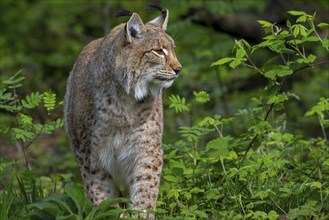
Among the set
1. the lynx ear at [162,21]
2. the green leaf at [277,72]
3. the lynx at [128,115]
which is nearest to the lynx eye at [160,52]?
the lynx at [128,115]

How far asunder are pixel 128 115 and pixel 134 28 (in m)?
0.62

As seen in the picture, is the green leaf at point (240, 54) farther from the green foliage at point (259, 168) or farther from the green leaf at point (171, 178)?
the green leaf at point (171, 178)

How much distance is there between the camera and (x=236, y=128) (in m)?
10.8

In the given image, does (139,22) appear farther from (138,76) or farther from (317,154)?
(317,154)

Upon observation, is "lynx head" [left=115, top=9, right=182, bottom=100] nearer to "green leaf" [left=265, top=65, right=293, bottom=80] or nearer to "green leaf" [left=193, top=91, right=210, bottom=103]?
"green leaf" [left=193, top=91, right=210, bottom=103]

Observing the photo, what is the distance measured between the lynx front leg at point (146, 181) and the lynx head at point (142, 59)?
0.45 metres

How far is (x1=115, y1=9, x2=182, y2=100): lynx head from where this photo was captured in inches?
263

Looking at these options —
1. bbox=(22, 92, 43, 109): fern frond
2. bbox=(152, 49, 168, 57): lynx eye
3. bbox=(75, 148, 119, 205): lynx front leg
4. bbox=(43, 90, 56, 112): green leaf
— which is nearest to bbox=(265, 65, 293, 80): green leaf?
bbox=(152, 49, 168, 57): lynx eye

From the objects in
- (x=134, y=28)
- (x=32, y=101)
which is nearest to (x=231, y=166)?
(x=134, y=28)

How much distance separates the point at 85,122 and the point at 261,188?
1.36m

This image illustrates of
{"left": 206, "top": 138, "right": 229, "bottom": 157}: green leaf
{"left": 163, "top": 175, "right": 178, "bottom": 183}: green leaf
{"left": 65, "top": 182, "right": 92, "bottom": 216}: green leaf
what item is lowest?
{"left": 163, "top": 175, "right": 178, "bottom": 183}: green leaf

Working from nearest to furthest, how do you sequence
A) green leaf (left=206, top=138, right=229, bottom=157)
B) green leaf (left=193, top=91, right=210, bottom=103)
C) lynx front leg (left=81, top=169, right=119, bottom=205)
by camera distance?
green leaf (left=206, top=138, right=229, bottom=157), lynx front leg (left=81, top=169, right=119, bottom=205), green leaf (left=193, top=91, right=210, bottom=103)

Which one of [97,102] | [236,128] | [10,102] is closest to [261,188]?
[97,102]

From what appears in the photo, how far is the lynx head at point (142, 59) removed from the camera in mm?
6680
